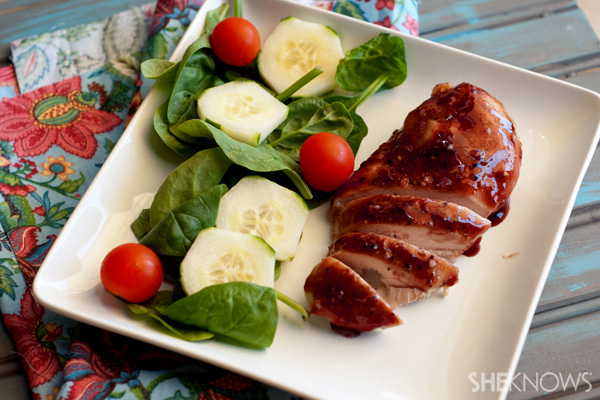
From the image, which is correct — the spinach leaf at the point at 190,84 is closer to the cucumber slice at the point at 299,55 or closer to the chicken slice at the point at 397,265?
the cucumber slice at the point at 299,55

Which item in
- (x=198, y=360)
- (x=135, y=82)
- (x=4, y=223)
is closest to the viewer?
(x=198, y=360)

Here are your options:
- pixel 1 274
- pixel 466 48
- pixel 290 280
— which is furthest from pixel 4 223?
pixel 466 48

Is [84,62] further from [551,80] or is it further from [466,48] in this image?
[551,80]

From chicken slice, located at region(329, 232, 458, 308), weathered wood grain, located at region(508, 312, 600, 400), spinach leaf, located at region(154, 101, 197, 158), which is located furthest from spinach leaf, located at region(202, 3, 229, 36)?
weathered wood grain, located at region(508, 312, 600, 400)

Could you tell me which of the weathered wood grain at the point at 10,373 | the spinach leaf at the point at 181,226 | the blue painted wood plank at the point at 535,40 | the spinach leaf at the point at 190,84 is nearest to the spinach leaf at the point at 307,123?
the spinach leaf at the point at 190,84

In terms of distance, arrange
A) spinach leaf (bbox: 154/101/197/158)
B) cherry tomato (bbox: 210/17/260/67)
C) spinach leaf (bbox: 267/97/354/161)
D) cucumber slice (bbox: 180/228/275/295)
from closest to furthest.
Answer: cucumber slice (bbox: 180/228/275/295), spinach leaf (bbox: 154/101/197/158), spinach leaf (bbox: 267/97/354/161), cherry tomato (bbox: 210/17/260/67)

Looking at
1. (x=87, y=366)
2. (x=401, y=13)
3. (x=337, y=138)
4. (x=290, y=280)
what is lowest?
(x=87, y=366)

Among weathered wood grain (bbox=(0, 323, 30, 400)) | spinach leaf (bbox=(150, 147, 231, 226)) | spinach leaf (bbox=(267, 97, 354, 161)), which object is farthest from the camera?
spinach leaf (bbox=(267, 97, 354, 161))

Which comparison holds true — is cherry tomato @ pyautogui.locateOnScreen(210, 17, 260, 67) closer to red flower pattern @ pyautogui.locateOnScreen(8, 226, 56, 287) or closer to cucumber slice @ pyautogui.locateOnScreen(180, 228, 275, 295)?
cucumber slice @ pyautogui.locateOnScreen(180, 228, 275, 295)
